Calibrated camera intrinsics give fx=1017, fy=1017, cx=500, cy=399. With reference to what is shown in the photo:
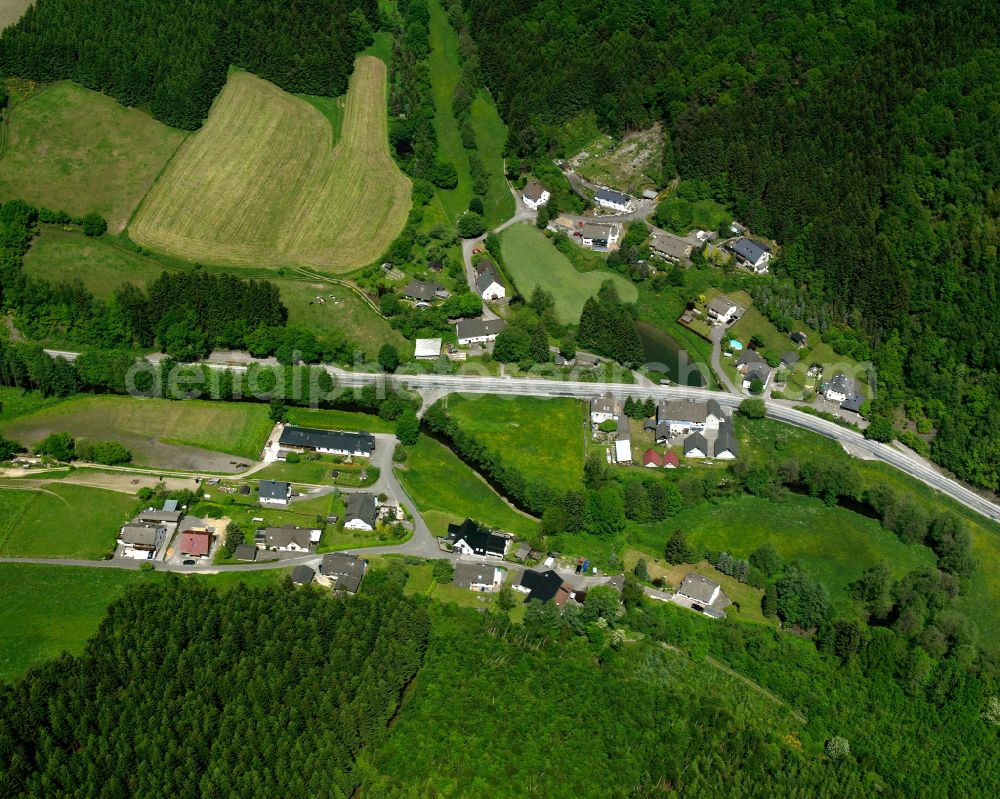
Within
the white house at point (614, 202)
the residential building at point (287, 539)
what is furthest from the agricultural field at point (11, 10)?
the residential building at point (287, 539)

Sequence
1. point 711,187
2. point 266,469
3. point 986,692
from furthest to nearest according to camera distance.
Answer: point 711,187
point 266,469
point 986,692

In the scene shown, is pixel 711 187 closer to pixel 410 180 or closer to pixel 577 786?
pixel 410 180

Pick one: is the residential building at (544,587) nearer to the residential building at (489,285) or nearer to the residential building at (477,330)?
the residential building at (477,330)

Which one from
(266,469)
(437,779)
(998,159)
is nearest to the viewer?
(437,779)

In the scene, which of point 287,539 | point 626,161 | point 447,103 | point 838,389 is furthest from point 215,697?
point 447,103

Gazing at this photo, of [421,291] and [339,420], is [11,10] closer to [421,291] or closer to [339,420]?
[421,291]

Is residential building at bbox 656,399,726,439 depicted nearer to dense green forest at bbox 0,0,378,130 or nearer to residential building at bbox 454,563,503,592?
residential building at bbox 454,563,503,592

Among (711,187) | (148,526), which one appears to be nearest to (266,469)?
(148,526)
